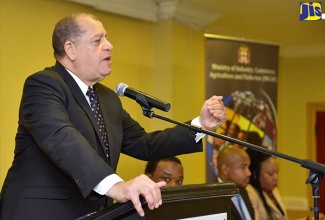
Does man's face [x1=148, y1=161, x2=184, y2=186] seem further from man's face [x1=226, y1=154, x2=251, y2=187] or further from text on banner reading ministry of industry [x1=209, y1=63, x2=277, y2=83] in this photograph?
text on banner reading ministry of industry [x1=209, y1=63, x2=277, y2=83]

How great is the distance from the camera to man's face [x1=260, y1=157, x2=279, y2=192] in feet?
16.4

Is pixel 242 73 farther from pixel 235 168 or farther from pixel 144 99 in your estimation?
pixel 144 99

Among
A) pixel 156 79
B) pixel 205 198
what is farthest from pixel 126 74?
pixel 205 198

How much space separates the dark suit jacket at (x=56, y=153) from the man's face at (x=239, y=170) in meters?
2.14

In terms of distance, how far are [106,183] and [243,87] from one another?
377cm

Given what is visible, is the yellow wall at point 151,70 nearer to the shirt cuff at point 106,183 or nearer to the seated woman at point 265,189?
the seated woman at point 265,189

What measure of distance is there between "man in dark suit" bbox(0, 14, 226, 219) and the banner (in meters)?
2.75

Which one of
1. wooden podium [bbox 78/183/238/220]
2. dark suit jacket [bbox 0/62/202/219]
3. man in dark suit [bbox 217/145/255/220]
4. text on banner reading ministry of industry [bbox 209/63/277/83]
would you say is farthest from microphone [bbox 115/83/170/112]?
text on banner reading ministry of industry [bbox 209/63/277/83]

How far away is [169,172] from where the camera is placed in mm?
3641

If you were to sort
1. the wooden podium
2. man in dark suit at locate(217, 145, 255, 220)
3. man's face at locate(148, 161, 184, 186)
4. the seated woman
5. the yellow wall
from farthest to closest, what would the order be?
the seated woman → man in dark suit at locate(217, 145, 255, 220) → the yellow wall → man's face at locate(148, 161, 184, 186) → the wooden podium

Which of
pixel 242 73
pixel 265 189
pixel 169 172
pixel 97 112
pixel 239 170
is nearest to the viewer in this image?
pixel 97 112

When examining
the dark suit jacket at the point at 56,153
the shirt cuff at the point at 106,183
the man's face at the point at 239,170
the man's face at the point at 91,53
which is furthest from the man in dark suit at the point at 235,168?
the shirt cuff at the point at 106,183

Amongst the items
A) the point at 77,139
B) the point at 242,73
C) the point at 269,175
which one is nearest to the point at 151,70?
the point at 242,73

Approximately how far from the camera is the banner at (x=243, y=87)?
5.22 metres
